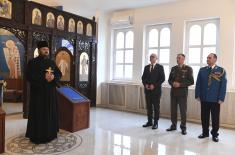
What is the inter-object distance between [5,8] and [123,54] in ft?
11.4

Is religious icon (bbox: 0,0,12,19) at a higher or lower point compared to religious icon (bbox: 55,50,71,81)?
higher

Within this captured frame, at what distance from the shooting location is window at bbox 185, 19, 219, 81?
5652 millimetres

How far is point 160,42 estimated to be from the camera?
653cm

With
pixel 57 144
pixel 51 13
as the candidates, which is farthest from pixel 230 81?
pixel 51 13

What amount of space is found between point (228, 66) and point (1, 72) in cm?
644

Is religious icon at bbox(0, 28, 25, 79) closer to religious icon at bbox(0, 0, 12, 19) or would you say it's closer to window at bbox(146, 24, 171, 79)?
religious icon at bbox(0, 0, 12, 19)

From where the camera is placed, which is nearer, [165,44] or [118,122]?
[118,122]

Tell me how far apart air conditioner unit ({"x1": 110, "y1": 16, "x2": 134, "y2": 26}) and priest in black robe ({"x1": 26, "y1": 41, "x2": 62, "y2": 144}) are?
3.57 metres

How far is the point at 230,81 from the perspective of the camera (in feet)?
17.4

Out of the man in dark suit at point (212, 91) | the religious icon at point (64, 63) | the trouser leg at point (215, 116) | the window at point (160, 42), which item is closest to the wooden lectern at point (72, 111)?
the religious icon at point (64, 63)

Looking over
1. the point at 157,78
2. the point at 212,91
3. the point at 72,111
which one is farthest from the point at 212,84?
the point at 72,111

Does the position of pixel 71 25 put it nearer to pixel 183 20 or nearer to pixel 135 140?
pixel 183 20

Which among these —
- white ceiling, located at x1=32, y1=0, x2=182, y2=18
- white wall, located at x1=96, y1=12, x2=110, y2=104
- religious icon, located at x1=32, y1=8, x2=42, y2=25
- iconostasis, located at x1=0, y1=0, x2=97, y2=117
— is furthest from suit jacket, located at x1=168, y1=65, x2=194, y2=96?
religious icon, located at x1=32, y1=8, x2=42, y2=25

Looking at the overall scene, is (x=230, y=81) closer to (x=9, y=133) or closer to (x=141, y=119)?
(x=141, y=119)
